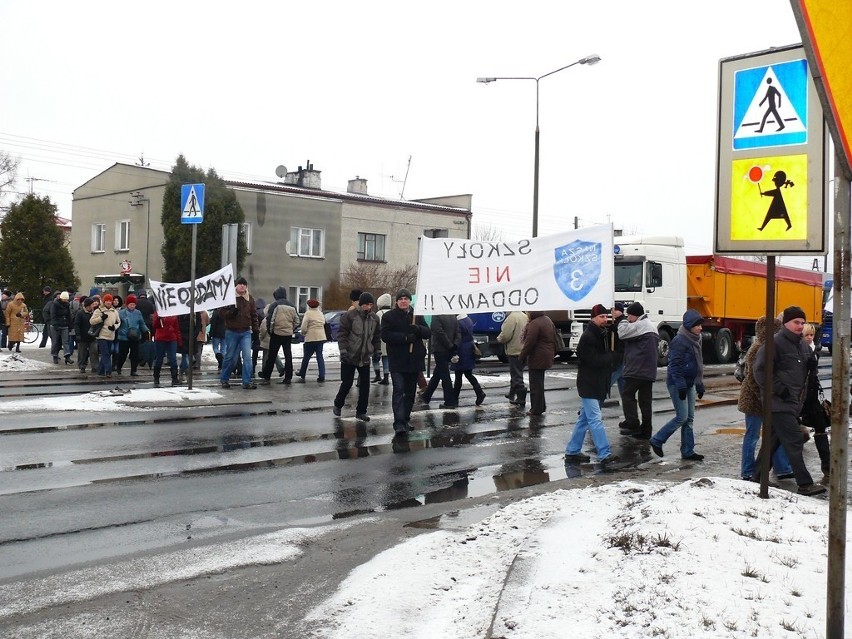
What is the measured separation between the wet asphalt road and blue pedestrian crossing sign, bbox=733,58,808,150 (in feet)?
13.2

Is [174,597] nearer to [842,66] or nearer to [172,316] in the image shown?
[842,66]

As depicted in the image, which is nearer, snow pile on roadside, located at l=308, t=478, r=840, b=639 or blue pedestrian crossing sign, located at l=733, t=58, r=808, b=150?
snow pile on roadside, located at l=308, t=478, r=840, b=639

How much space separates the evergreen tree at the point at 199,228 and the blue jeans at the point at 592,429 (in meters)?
31.7

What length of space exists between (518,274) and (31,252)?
29.7 metres

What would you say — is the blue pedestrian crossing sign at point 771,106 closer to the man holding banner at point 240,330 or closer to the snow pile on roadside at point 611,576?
the snow pile on roadside at point 611,576

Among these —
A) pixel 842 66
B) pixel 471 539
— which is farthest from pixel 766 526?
pixel 842 66

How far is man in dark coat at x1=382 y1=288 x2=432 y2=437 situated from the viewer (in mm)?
12570

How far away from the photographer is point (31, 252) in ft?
124

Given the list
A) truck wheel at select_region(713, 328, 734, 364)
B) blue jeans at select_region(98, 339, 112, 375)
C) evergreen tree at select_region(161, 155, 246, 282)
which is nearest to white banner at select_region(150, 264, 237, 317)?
blue jeans at select_region(98, 339, 112, 375)

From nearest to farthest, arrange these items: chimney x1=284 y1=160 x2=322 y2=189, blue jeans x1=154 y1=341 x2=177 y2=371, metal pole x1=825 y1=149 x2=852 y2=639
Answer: metal pole x1=825 y1=149 x2=852 y2=639
blue jeans x1=154 y1=341 x2=177 y2=371
chimney x1=284 y1=160 x2=322 y2=189

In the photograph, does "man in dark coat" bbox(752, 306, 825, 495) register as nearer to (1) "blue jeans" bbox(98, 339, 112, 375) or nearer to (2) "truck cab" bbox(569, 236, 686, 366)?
(1) "blue jeans" bbox(98, 339, 112, 375)

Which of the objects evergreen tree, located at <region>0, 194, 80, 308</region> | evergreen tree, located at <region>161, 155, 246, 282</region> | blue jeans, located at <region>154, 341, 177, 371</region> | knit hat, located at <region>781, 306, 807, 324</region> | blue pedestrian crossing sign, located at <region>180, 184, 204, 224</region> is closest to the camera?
knit hat, located at <region>781, 306, 807, 324</region>

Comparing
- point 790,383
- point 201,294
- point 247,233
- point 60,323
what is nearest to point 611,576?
point 790,383

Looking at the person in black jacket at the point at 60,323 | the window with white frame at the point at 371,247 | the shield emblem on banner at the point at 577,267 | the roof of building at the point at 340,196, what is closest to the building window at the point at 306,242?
the roof of building at the point at 340,196
